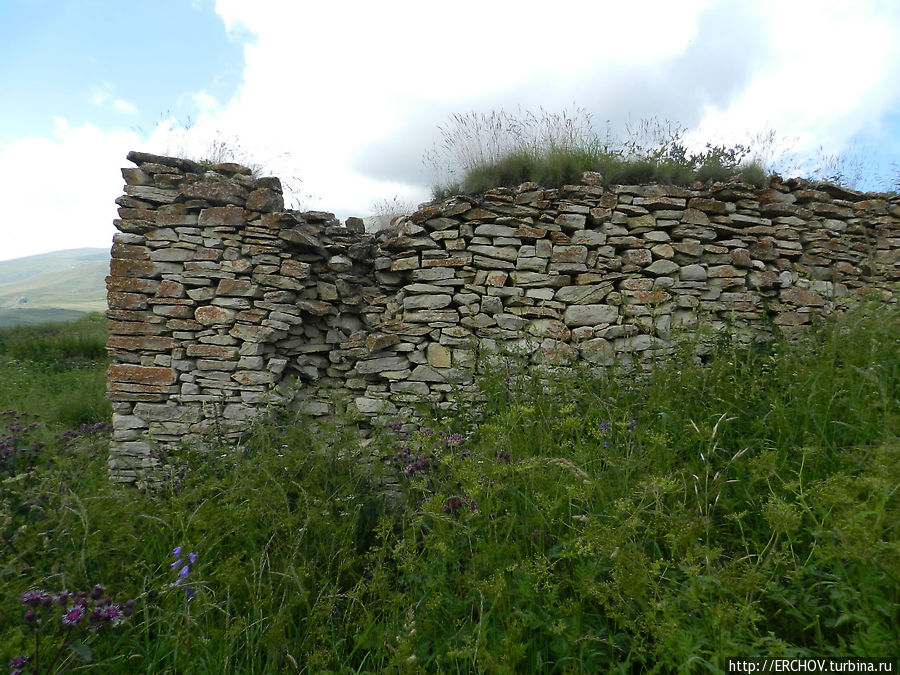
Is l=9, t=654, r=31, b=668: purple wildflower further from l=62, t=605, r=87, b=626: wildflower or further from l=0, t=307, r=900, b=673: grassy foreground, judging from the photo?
l=62, t=605, r=87, b=626: wildflower

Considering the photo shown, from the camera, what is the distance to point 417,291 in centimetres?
439

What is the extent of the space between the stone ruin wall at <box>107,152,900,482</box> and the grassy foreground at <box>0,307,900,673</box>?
0.89m

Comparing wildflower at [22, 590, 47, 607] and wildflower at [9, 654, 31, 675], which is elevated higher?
wildflower at [22, 590, 47, 607]

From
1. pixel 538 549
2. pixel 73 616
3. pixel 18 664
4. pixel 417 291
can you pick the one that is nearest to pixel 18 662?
pixel 18 664

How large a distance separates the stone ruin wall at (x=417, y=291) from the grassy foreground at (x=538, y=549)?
89cm

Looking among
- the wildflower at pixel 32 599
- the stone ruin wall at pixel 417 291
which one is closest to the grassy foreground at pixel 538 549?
the wildflower at pixel 32 599

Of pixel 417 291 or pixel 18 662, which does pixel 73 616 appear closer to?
pixel 18 662

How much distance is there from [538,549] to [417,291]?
2.77 meters

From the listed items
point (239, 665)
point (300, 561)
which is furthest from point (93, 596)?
point (300, 561)

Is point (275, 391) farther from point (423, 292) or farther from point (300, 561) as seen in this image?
point (300, 561)

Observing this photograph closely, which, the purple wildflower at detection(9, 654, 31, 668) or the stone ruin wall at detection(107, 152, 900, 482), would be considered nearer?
the purple wildflower at detection(9, 654, 31, 668)

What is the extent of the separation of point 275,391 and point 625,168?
3973 mm

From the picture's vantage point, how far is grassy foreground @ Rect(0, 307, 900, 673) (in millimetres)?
1544

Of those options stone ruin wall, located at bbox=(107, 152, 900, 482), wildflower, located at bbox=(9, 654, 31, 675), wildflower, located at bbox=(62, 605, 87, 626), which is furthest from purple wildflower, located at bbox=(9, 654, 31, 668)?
stone ruin wall, located at bbox=(107, 152, 900, 482)
